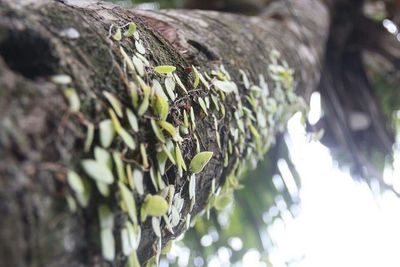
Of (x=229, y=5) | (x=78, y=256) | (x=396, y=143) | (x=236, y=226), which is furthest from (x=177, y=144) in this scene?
(x=396, y=143)

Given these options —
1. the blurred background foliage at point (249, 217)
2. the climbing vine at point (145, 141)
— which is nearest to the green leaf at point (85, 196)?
the climbing vine at point (145, 141)

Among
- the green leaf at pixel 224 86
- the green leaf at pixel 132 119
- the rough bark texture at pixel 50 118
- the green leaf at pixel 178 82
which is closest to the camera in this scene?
the rough bark texture at pixel 50 118

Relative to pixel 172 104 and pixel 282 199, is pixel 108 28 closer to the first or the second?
pixel 172 104

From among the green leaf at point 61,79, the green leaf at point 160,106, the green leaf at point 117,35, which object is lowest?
the green leaf at point 160,106

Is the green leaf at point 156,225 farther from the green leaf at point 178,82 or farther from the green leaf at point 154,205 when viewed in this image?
the green leaf at point 178,82

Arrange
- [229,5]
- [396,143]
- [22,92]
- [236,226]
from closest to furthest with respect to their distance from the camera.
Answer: [22,92], [236,226], [229,5], [396,143]

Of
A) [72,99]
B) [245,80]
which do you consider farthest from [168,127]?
[245,80]
